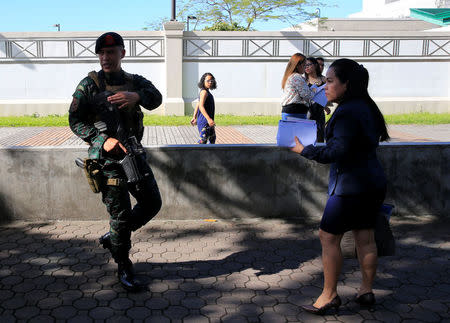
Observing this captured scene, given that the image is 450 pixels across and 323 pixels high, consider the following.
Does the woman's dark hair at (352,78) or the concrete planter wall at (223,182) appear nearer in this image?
the woman's dark hair at (352,78)

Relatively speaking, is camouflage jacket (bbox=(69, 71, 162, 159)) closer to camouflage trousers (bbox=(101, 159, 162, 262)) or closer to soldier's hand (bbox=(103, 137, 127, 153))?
soldier's hand (bbox=(103, 137, 127, 153))

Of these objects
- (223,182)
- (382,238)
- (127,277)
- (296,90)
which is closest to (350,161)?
(382,238)

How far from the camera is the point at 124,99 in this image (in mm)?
3361

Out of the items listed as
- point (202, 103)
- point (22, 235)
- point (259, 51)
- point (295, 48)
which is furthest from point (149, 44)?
point (22, 235)

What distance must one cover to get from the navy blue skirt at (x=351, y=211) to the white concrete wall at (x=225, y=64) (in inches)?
556

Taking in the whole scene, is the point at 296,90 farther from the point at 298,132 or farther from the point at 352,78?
the point at 352,78

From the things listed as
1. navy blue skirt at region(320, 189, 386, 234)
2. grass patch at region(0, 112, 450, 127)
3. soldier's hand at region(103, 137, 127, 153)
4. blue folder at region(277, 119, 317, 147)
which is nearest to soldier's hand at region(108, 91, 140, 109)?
soldier's hand at region(103, 137, 127, 153)

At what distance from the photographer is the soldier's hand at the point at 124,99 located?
3.33 m

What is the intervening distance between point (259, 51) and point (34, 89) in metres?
8.31

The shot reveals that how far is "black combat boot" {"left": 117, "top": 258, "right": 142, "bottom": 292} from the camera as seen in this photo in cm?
354

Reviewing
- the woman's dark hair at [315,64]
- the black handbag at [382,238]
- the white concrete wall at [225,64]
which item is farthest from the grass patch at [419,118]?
the black handbag at [382,238]

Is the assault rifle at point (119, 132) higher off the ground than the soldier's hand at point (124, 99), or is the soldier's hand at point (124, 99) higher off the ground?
the soldier's hand at point (124, 99)

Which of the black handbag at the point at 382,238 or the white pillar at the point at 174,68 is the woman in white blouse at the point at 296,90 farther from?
the white pillar at the point at 174,68

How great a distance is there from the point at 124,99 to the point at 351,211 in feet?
5.80
